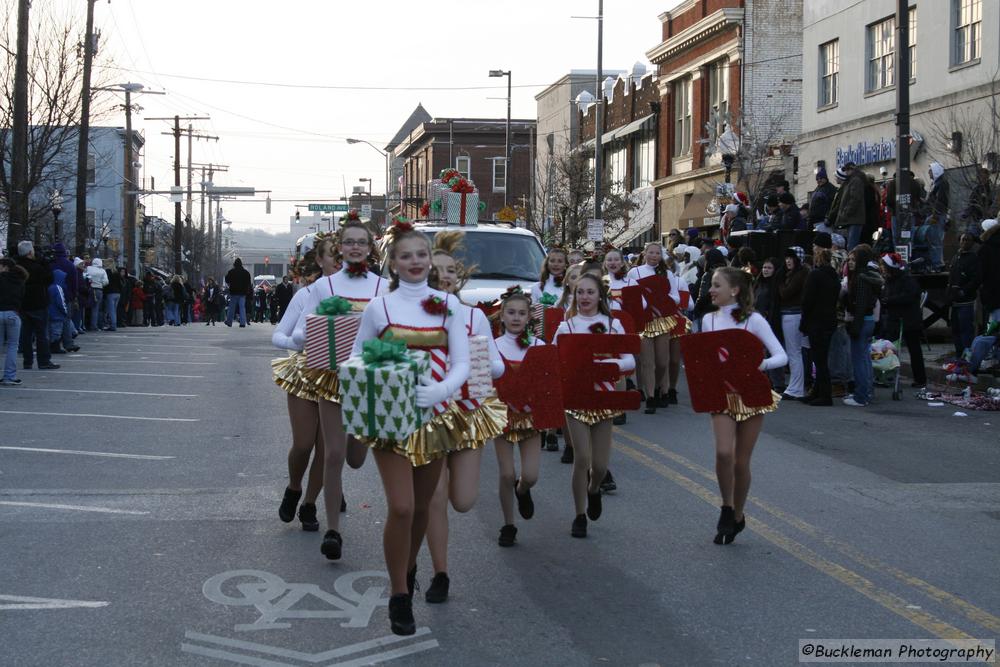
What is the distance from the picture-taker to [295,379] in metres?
7.96

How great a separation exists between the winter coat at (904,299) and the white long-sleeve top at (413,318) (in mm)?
12267

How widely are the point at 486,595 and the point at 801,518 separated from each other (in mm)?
3002

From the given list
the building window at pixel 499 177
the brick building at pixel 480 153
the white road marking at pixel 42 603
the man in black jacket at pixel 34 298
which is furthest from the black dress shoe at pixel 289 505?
the building window at pixel 499 177

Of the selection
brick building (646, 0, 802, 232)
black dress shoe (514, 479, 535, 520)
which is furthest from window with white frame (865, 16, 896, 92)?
black dress shoe (514, 479, 535, 520)

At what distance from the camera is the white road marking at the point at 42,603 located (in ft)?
20.9

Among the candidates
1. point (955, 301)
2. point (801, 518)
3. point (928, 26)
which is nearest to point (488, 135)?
point (928, 26)

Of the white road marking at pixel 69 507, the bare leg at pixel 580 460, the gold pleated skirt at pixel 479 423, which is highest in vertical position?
the gold pleated skirt at pixel 479 423

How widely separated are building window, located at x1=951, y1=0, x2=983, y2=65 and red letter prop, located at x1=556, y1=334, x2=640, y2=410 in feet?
67.9

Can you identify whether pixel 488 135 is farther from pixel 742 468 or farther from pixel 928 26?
pixel 742 468

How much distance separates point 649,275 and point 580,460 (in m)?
7.11

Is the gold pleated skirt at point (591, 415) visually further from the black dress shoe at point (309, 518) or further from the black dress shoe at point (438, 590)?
the black dress shoe at point (438, 590)

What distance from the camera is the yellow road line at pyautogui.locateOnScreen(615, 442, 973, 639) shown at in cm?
614

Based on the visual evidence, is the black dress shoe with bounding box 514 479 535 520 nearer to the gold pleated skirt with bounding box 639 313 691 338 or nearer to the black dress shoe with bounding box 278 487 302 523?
the black dress shoe with bounding box 278 487 302 523

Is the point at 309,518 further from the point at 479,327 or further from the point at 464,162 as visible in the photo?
the point at 464,162
